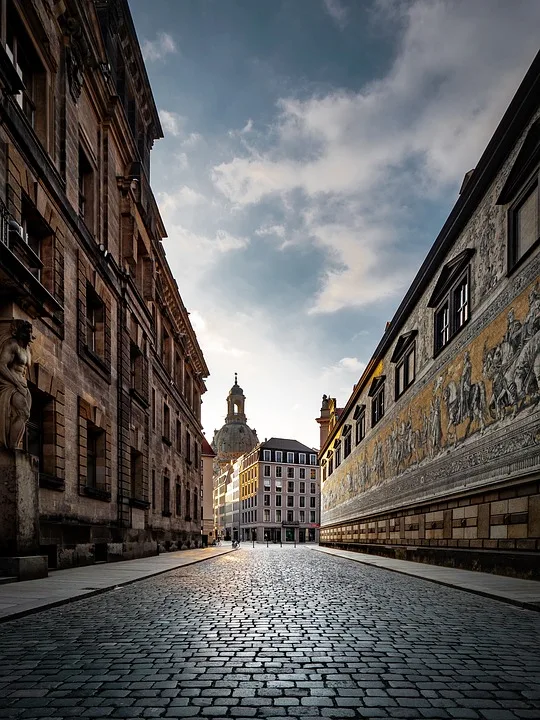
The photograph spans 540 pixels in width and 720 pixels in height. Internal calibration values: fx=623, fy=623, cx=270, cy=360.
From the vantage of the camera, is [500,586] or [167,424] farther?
[167,424]

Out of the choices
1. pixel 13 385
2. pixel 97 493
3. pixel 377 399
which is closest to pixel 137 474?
pixel 97 493

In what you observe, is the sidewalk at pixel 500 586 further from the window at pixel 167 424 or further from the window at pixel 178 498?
the window at pixel 178 498

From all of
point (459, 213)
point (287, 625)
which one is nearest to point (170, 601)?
point (287, 625)

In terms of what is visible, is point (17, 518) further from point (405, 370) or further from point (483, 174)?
point (405, 370)

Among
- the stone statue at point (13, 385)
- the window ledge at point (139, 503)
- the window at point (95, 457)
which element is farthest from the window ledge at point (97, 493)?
the stone statue at point (13, 385)

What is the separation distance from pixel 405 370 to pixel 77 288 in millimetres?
14595

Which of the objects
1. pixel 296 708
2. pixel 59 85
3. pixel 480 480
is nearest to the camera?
pixel 296 708

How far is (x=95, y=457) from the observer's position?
2033 centimetres

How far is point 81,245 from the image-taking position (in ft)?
60.7

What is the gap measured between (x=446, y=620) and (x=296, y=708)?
435cm

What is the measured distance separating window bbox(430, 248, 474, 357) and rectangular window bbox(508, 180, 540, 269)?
2912 millimetres

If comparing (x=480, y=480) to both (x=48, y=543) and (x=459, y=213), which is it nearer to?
(x=459, y=213)

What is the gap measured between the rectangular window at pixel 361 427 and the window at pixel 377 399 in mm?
3291

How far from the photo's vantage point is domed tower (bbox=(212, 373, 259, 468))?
146 m
